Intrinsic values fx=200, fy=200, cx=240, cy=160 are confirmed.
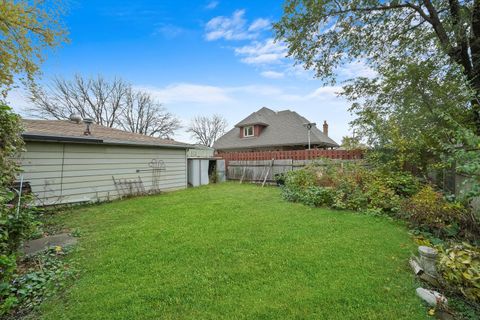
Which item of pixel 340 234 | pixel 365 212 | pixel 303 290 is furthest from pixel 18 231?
pixel 365 212

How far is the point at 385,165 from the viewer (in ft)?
19.9

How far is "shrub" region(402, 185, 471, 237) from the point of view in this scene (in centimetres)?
321

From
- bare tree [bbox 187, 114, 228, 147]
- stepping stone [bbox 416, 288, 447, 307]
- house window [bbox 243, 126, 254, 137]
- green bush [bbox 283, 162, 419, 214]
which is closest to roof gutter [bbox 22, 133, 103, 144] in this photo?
green bush [bbox 283, 162, 419, 214]

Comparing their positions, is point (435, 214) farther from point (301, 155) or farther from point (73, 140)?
point (73, 140)

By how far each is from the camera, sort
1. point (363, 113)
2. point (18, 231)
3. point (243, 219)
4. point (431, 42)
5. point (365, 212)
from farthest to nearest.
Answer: point (363, 113) < point (431, 42) < point (365, 212) < point (243, 219) < point (18, 231)

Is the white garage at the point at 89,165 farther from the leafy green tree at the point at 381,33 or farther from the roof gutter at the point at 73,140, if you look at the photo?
the leafy green tree at the point at 381,33

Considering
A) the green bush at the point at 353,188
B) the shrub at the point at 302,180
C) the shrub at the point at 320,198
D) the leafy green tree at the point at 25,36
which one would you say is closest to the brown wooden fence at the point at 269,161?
the green bush at the point at 353,188

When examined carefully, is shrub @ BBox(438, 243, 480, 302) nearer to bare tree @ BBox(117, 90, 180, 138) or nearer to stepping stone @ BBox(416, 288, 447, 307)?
stepping stone @ BBox(416, 288, 447, 307)

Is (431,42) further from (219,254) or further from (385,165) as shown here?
(219,254)

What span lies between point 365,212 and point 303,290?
372 centimetres

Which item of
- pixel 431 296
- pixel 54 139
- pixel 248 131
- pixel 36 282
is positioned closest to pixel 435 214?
pixel 431 296

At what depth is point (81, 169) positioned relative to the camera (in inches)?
261

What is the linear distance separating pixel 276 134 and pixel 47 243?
15.2 metres

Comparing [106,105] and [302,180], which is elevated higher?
[106,105]
